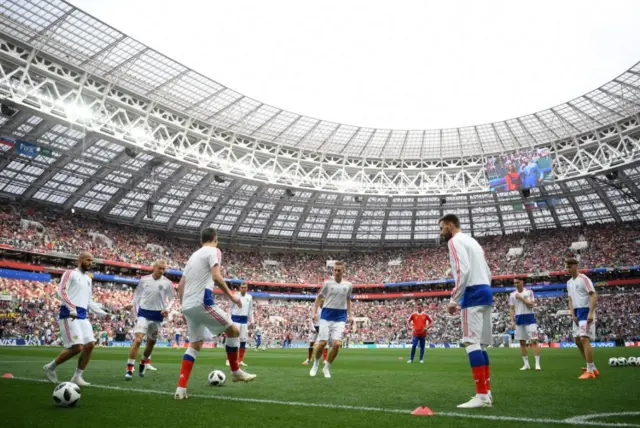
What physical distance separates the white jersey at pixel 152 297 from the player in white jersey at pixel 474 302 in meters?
6.68

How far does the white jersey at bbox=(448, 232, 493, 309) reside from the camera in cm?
624

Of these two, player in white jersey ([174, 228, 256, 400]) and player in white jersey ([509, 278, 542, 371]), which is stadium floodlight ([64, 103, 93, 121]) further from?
player in white jersey ([174, 228, 256, 400])

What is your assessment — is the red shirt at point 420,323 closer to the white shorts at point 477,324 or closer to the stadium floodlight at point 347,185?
the white shorts at point 477,324

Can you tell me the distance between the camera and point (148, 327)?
35.2 feet

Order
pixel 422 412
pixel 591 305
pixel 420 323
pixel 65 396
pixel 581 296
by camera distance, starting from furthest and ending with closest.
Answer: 1. pixel 420 323
2. pixel 581 296
3. pixel 591 305
4. pixel 65 396
5. pixel 422 412

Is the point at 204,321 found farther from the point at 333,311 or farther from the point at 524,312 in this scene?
the point at 524,312

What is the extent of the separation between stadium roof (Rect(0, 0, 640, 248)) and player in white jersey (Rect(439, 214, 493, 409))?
29.5 meters

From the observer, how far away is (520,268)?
194ft

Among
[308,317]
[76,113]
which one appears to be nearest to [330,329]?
[76,113]

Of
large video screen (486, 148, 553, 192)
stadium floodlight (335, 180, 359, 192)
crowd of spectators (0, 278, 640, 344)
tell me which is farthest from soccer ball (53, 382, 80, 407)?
stadium floodlight (335, 180, 359, 192)

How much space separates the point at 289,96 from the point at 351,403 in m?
37.1

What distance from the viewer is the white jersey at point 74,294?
8.66 m

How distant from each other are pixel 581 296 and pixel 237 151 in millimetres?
37161

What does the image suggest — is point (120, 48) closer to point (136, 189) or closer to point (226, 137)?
point (226, 137)
